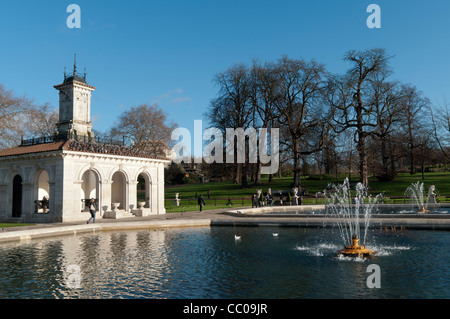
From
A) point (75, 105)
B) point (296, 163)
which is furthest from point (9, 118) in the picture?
point (296, 163)

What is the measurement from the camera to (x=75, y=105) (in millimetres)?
32344

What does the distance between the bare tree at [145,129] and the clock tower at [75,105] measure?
28.8m

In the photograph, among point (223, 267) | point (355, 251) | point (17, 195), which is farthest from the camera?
point (17, 195)

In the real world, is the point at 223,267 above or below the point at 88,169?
below

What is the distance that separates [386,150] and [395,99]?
10006 millimetres

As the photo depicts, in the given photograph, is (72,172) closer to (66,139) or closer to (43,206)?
(66,139)

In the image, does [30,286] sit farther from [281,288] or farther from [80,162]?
[80,162]

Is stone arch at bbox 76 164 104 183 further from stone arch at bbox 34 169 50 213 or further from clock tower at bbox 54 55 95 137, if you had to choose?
clock tower at bbox 54 55 95 137

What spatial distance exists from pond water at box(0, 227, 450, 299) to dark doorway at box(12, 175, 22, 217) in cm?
1287

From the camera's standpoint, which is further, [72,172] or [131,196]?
[131,196]

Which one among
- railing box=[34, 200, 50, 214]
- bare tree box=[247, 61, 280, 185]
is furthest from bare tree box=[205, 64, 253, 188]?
railing box=[34, 200, 50, 214]

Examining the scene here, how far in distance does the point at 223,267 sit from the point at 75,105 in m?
25.7

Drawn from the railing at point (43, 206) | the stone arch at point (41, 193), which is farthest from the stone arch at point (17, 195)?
the railing at point (43, 206)
